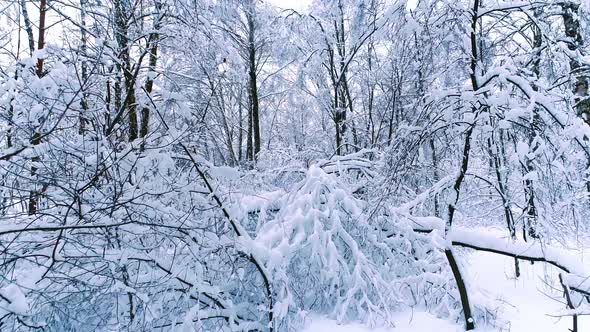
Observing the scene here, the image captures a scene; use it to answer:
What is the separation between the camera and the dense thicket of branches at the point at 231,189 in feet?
10.5

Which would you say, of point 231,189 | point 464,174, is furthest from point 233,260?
point 464,174

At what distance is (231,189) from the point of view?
14.6ft

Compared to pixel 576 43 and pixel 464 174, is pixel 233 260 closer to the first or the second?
pixel 464 174

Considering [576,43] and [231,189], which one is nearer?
[231,189]

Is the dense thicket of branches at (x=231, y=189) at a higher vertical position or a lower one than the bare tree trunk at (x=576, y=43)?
lower

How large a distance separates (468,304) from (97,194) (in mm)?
3515

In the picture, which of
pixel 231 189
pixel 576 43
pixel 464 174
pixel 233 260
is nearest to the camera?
pixel 464 174

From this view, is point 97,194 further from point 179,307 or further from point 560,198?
point 560,198

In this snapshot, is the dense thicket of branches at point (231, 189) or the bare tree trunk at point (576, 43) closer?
the dense thicket of branches at point (231, 189)

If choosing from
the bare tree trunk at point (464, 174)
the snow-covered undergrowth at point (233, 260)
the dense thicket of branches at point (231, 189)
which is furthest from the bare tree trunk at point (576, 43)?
the snow-covered undergrowth at point (233, 260)

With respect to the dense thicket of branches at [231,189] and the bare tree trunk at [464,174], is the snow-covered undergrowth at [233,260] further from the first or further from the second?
the bare tree trunk at [464,174]

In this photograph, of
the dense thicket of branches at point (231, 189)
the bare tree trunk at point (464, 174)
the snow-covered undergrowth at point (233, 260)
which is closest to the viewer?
the dense thicket of branches at point (231, 189)

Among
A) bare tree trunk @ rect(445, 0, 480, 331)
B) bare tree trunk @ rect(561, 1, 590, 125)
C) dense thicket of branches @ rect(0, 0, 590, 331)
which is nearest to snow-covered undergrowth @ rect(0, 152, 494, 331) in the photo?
dense thicket of branches @ rect(0, 0, 590, 331)

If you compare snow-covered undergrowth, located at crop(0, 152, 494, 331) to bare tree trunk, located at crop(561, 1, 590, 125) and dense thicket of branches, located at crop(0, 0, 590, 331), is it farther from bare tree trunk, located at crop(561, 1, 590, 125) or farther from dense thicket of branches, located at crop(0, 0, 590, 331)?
bare tree trunk, located at crop(561, 1, 590, 125)
